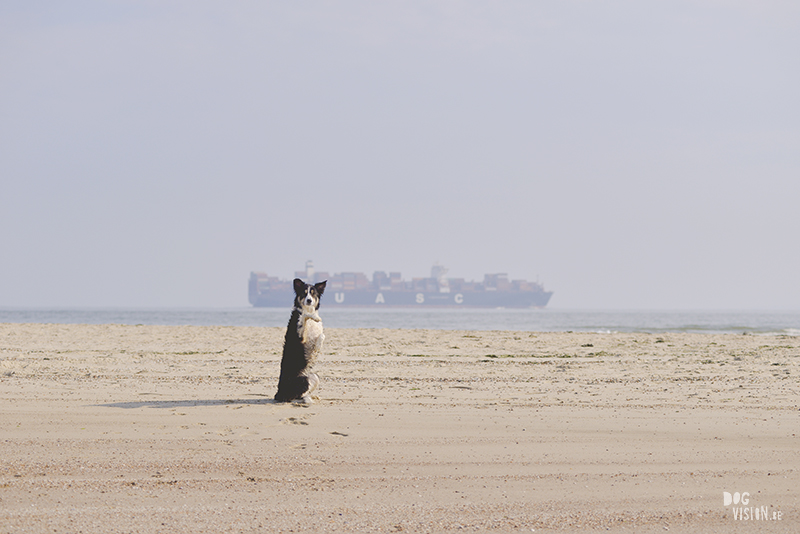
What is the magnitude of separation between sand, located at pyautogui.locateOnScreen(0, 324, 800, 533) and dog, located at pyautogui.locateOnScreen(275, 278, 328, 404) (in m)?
0.23

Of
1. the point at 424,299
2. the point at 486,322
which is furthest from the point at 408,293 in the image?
the point at 486,322

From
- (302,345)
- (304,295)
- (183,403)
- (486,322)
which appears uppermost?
(304,295)

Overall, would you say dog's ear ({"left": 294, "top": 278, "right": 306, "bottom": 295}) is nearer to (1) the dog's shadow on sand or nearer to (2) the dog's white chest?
(2) the dog's white chest

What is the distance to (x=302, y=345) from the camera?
6793mm

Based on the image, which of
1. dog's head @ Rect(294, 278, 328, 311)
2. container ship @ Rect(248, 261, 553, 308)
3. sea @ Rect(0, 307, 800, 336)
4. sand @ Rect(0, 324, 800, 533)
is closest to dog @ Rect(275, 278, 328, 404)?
dog's head @ Rect(294, 278, 328, 311)

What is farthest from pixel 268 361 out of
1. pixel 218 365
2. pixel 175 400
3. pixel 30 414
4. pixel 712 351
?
pixel 712 351

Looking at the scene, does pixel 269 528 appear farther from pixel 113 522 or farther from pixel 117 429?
pixel 117 429

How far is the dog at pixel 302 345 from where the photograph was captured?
668 centimetres

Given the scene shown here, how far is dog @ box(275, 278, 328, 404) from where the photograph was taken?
6.68 metres

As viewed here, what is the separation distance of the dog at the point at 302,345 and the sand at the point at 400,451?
0.23 m

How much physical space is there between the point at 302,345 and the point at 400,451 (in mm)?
2128

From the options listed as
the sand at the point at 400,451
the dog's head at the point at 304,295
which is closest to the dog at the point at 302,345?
the dog's head at the point at 304,295

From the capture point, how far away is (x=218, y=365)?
10719mm

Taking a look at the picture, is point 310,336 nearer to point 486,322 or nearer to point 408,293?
point 486,322
